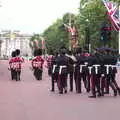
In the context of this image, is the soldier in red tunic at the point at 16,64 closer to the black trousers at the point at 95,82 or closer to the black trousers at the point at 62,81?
the black trousers at the point at 62,81

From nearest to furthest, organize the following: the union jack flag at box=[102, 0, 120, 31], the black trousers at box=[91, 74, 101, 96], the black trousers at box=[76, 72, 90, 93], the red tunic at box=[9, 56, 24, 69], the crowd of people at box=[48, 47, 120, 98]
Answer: the crowd of people at box=[48, 47, 120, 98] < the black trousers at box=[91, 74, 101, 96] < the black trousers at box=[76, 72, 90, 93] < the red tunic at box=[9, 56, 24, 69] < the union jack flag at box=[102, 0, 120, 31]

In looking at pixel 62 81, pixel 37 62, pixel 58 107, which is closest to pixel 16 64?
pixel 37 62

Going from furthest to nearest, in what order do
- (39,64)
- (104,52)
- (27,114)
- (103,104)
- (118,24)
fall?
1. (118,24)
2. (39,64)
3. (104,52)
4. (103,104)
5. (27,114)

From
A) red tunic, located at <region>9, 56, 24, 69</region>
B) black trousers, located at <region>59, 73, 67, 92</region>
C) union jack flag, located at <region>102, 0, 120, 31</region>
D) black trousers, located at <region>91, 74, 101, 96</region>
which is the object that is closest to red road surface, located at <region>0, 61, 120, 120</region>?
black trousers, located at <region>91, 74, 101, 96</region>

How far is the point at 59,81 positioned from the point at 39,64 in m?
11.4

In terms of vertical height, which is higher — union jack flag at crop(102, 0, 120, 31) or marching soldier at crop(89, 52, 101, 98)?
union jack flag at crop(102, 0, 120, 31)

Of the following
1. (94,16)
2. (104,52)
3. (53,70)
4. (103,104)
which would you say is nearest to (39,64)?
(53,70)

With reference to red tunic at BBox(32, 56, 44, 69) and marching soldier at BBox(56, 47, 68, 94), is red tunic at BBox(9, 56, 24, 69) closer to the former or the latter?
red tunic at BBox(32, 56, 44, 69)

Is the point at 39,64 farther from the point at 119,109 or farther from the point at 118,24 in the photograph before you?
the point at 118,24

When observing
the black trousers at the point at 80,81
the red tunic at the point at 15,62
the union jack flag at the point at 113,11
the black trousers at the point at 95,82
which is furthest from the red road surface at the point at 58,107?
the union jack flag at the point at 113,11

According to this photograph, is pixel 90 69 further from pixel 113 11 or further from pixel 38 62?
pixel 113 11

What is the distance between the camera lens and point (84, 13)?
286 feet

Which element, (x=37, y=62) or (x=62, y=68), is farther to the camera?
(x=37, y=62)

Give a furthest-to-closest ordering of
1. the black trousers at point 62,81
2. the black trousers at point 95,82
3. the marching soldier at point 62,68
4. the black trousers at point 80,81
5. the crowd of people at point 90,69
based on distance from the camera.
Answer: the black trousers at point 80,81 < the black trousers at point 62,81 < the marching soldier at point 62,68 < the black trousers at point 95,82 < the crowd of people at point 90,69
